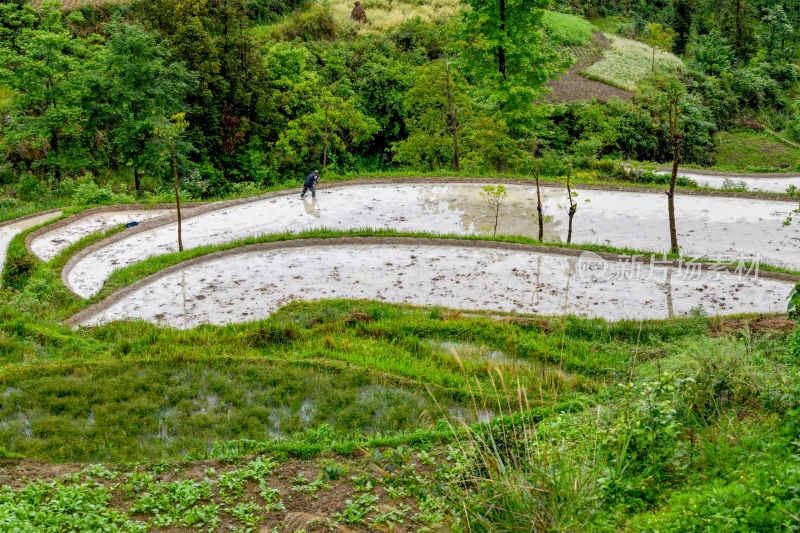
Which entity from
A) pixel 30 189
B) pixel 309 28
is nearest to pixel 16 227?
pixel 30 189

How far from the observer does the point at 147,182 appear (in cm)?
3030

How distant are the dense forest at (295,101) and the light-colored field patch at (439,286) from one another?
218 inches

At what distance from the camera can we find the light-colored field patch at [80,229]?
1936 centimetres

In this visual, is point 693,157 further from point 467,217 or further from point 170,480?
point 170,480

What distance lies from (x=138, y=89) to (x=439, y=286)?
1752cm

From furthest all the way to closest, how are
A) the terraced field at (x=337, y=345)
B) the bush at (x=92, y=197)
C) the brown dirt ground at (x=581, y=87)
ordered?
the brown dirt ground at (x=581, y=87) < the bush at (x=92, y=197) < the terraced field at (x=337, y=345)

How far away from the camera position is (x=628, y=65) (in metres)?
45.7

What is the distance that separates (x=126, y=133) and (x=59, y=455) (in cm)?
2005

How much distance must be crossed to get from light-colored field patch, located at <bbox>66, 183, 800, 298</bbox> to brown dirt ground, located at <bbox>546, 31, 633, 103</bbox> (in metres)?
17.1

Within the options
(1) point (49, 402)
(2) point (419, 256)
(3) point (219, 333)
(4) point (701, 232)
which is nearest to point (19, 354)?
(1) point (49, 402)

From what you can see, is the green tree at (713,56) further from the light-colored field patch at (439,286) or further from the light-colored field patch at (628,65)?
the light-colored field patch at (439,286)

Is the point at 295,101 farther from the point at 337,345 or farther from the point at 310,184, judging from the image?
the point at 337,345

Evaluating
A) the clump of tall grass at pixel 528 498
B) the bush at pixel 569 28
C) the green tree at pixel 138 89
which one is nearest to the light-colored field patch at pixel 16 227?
the green tree at pixel 138 89

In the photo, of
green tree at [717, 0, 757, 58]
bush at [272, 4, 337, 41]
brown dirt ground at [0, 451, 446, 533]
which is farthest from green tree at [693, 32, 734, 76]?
brown dirt ground at [0, 451, 446, 533]
